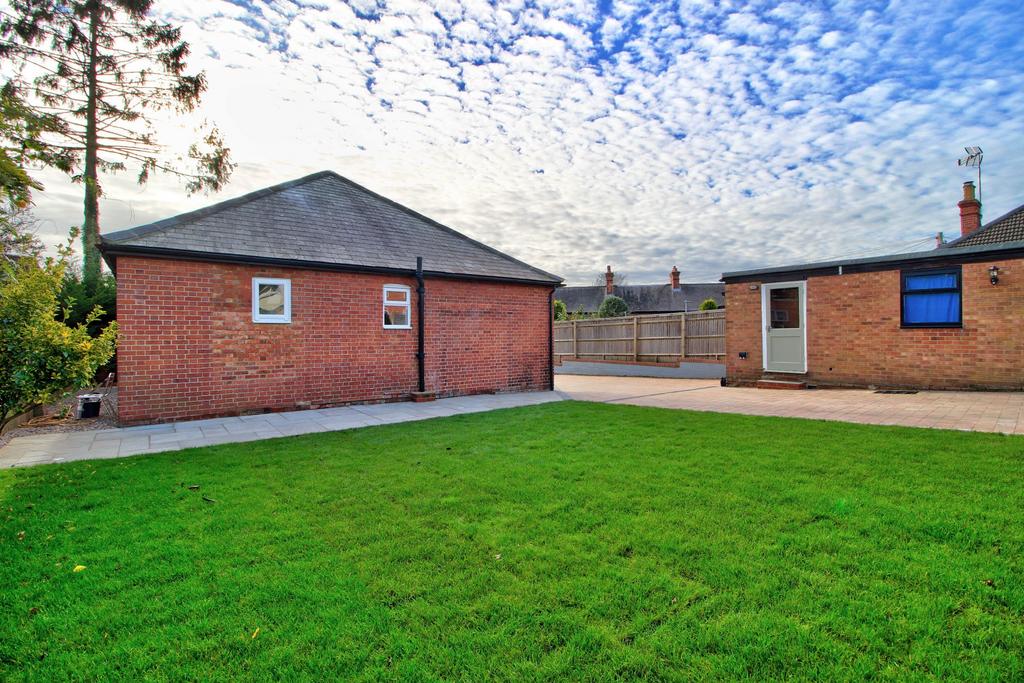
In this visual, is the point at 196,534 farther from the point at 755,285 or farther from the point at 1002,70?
the point at 1002,70

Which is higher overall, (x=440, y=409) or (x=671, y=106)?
(x=671, y=106)

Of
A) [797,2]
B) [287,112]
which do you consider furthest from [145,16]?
[797,2]

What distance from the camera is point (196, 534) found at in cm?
340

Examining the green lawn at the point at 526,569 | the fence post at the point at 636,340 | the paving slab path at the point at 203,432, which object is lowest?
the paving slab path at the point at 203,432

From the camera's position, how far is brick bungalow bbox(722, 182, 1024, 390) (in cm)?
1010

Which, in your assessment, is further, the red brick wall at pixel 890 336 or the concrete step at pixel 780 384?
the concrete step at pixel 780 384

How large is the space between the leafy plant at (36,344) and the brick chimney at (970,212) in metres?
28.1

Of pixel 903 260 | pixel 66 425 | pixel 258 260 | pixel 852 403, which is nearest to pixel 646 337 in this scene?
pixel 903 260

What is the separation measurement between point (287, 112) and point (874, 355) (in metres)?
14.6

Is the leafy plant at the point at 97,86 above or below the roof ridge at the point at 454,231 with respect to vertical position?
above

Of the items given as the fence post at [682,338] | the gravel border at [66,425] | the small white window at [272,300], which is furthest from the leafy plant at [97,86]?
the fence post at [682,338]

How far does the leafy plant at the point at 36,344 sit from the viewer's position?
4359mm

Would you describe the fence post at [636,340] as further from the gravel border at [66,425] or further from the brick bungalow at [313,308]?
the gravel border at [66,425]

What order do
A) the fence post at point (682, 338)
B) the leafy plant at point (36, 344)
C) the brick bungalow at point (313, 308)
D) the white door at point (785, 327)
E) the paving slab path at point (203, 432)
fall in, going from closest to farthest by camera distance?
the leafy plant at point (36, 344) → the paving slab path at point (203, 432) → the brick bungalow at point (313, 308) → the white door at point (785, 327) → the fence post at point (682, 338)
